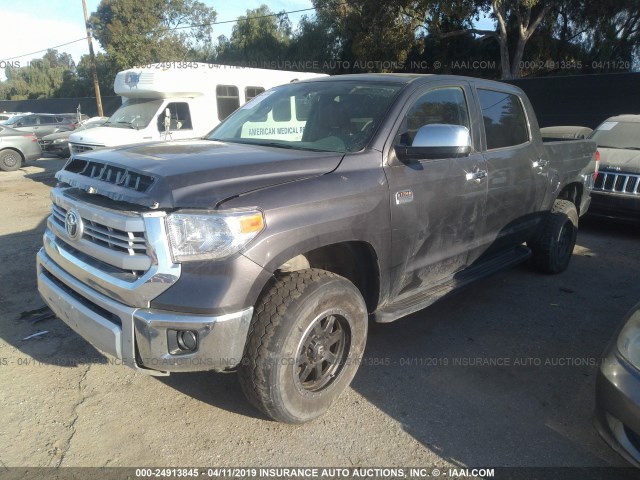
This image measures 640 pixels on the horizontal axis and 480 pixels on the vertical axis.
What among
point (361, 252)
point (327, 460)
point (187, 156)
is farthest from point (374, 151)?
point (327, 460)

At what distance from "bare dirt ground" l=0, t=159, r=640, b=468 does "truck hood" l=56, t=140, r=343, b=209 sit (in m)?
1.32

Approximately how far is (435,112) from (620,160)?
15.9ft

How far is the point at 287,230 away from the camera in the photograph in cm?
249

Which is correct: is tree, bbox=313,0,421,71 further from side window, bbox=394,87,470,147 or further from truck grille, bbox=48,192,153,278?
truck grille, bbox=48,192,153,278

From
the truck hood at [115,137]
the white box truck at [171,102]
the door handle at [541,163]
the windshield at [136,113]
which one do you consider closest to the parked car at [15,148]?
the white box truck at [171,102]

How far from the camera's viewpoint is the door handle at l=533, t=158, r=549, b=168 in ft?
14.7

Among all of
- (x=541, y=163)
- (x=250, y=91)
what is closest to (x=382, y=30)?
(x=250, y=91)

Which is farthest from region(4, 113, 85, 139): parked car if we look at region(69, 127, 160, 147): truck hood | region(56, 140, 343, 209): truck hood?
region(56, 140, 343, 209): truck hood

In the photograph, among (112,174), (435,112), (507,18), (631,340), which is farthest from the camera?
(507,18)

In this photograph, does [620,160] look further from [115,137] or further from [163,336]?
[115,137]

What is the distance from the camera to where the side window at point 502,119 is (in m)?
4.05

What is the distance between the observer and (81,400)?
3.05 m

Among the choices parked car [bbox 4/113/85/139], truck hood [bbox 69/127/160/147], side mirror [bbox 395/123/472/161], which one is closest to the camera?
side mirror [bbox 395/123/472/161]

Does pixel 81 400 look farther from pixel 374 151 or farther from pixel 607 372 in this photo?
pixel 607 372
